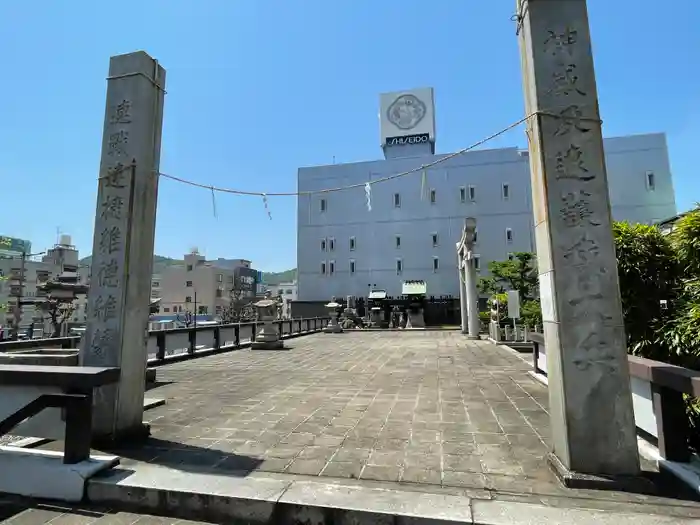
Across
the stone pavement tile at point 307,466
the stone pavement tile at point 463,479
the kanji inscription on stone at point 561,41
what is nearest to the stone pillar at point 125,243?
the stone pavement tile at point 307,466

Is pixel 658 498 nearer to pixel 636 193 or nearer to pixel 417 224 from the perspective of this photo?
pixel 417 224

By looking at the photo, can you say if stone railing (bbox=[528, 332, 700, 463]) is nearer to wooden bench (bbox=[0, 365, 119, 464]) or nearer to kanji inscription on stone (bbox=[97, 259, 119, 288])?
wooden bench (bbox=[0, 365, 119, 464])

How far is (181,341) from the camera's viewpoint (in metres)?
11.3

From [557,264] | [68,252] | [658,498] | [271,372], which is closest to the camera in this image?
[658,498]

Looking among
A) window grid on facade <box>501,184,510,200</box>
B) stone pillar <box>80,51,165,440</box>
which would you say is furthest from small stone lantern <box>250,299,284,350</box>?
window grid on facade <box>501,184,510,200</box>

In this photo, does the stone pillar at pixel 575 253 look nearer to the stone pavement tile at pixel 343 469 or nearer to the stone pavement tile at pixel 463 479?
the stone pavement tile at pixel 463 479

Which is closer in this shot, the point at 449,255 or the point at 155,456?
the point at 155,456

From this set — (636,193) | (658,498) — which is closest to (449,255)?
(636,193)

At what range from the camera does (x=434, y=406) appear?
560 cm

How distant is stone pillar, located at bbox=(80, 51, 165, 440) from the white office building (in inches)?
1181

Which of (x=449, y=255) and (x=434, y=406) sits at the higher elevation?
(x=449, y=255)

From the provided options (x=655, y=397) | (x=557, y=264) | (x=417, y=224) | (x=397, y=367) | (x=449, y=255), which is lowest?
(x=397, y=367)

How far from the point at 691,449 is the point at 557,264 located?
78.2 inches

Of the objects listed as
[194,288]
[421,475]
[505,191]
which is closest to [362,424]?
[421,475]
